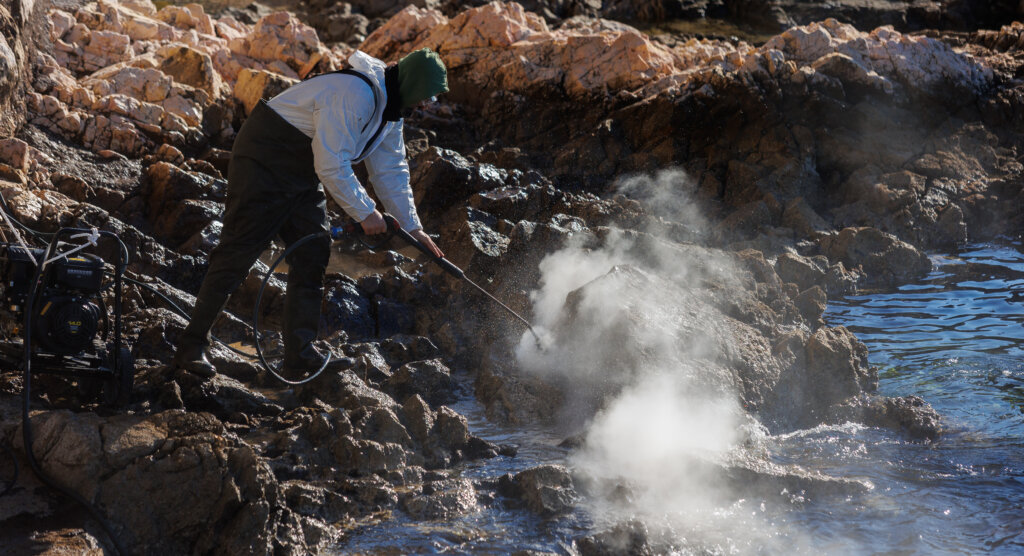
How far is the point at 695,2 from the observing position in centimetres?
2766

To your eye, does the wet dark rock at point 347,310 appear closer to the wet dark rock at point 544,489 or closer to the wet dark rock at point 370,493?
the wet dark rock at point 370,493

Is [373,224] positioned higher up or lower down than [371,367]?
higher up

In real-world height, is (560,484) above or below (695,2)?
below

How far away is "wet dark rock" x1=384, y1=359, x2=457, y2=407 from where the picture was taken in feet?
18.1

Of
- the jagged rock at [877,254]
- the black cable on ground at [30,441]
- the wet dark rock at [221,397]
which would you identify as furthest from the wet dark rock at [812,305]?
the black cable on ground at [30,441]

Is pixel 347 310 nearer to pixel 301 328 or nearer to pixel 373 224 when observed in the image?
pixel 301 328

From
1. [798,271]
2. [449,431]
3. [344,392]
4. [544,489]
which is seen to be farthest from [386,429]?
[798,271]

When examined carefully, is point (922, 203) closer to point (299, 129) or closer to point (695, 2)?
point (299, 129)

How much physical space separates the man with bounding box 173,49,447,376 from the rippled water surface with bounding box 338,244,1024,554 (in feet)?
5.03

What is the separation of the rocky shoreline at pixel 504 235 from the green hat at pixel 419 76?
1.73 metres

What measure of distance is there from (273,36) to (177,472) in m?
12.0

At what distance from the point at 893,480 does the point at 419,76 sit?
3478 millimetres

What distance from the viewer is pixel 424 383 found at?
565 cm

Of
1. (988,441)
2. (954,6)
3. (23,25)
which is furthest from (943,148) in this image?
(954,6)
